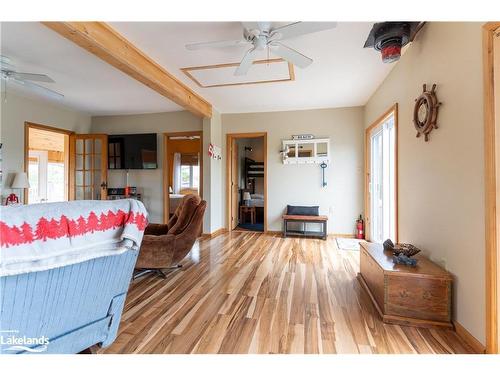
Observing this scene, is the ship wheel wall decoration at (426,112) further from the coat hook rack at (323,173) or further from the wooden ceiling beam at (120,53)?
the wooden ceiling beam at (120,53)

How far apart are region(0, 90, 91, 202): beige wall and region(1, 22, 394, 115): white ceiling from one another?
1.61ft

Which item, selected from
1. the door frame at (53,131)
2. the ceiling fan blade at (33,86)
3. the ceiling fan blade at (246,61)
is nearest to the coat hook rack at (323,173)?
the ceiling fan blade at (246,61)

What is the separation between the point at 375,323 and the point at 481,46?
2027 millimetres

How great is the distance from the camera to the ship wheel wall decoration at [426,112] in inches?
75.7

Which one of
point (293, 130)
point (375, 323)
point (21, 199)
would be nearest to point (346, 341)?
point (375, 323)

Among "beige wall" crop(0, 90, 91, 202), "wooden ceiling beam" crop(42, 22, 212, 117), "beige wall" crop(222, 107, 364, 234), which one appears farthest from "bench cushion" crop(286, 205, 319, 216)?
"beige wall" crop(0, 90, 91, 202)

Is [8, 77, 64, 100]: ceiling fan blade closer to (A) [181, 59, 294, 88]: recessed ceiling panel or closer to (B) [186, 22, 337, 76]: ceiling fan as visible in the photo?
(A) [181, 59, 294, 88]: recessed ceiling panel

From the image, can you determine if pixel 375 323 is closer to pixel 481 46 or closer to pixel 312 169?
pixel 481 46

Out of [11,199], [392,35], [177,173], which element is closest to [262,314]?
[392,35]

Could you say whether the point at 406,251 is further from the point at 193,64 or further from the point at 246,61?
the point at 193,64

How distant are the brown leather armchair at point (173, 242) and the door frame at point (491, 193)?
249 centimetres

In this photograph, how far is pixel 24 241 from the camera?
3.25 ft

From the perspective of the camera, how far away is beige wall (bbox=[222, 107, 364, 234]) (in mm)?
4598
